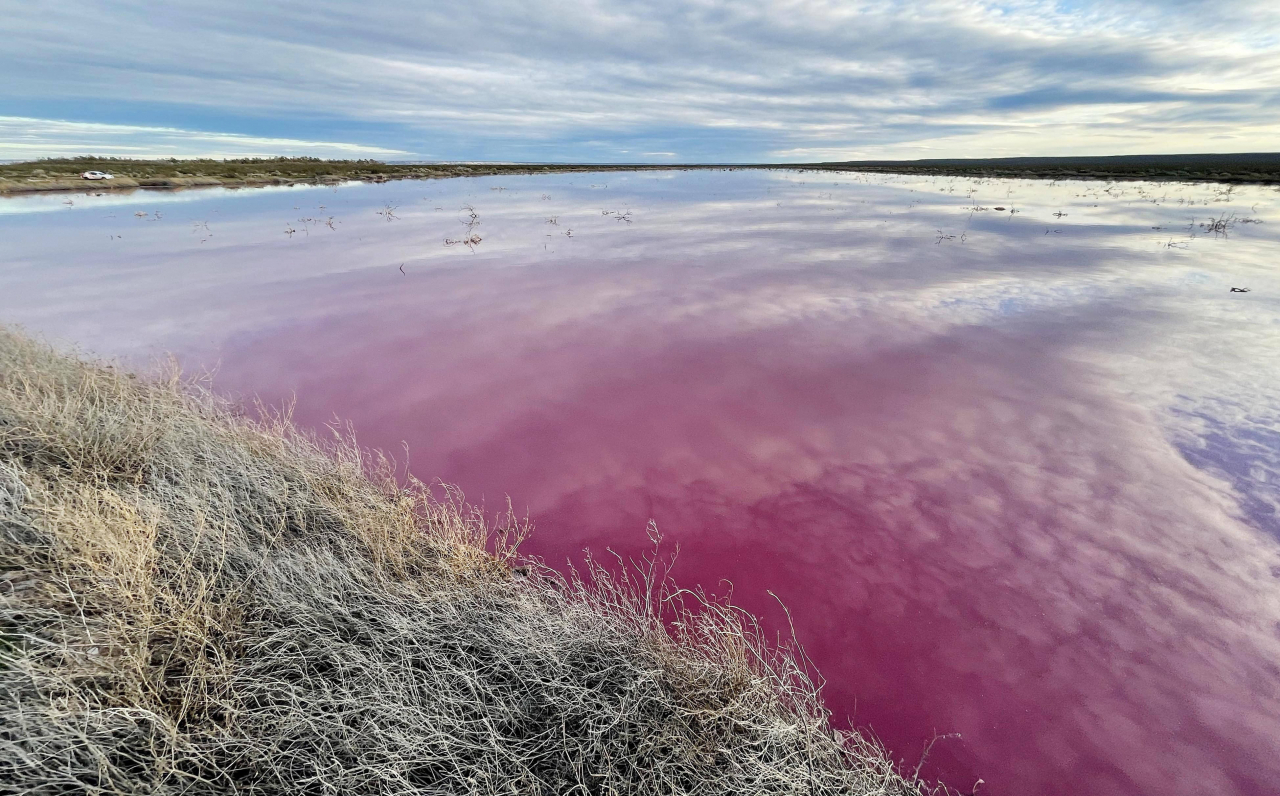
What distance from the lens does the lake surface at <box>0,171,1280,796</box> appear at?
3.60 metres

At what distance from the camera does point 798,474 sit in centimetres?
583

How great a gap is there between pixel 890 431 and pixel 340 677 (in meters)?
6.15

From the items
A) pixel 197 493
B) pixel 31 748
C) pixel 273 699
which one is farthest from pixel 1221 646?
pixel 197 493

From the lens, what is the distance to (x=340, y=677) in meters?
2.91

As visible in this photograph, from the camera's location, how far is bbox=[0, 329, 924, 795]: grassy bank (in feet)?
8.01

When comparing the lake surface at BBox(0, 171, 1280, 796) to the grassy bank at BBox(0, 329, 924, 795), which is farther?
the lake surface at BBox(0, 171, 1280, 796)

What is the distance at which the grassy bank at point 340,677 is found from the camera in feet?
8.01

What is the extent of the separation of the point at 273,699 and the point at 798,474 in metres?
4.88

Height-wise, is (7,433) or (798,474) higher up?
(7,433)

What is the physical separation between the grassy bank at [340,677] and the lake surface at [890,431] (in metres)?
1.00

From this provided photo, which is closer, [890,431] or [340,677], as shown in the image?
[340,677]

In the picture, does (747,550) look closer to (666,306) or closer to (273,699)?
(273,699)

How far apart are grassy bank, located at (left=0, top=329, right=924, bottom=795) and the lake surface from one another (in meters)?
1.00

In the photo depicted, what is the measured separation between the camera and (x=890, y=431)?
6555 millimetres
